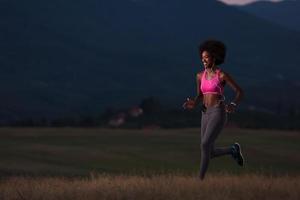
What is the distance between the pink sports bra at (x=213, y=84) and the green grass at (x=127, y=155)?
19.9 ft

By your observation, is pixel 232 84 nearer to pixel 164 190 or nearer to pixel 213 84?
pixel 213 84

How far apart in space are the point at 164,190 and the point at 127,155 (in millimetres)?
13700

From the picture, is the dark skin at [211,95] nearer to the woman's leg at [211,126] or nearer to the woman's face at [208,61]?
the woman's face at [208,61]

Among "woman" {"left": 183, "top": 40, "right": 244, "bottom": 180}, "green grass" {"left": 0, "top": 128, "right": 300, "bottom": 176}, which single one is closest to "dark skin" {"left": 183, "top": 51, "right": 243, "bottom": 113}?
"woman" {"left": 183, "top": 40, "right": 244, "bottom": 180}

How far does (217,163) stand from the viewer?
78.5ft

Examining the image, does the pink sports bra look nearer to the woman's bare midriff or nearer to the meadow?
the woman's bare midriff

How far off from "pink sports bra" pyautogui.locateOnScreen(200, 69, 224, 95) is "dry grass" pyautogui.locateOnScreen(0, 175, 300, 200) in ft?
3.75

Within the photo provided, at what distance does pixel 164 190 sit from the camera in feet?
→ 34.2

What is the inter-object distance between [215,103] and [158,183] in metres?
1.25

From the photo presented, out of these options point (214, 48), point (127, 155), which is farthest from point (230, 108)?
point (127, 155)

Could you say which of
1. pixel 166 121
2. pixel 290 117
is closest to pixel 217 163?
pixel 166 121

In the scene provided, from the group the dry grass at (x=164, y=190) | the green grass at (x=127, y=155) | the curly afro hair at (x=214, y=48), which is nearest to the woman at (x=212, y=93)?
the curly afro hair at (x=214, y=48)

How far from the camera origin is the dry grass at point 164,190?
9.94 meters

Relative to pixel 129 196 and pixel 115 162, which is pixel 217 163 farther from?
pixel 129 196
